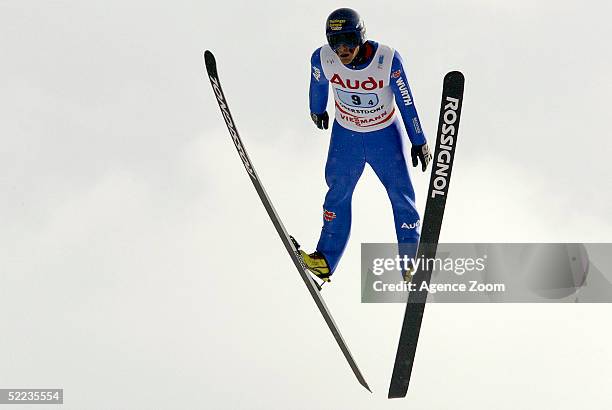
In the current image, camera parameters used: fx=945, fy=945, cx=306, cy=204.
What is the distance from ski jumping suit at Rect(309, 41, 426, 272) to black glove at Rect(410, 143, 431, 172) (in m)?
0.05

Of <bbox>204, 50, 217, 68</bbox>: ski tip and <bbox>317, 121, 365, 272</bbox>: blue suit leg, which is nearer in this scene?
<bbox>204, 50, 217, 68</bbox>: ski tip

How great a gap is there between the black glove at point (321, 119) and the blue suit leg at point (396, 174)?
0.36 meters

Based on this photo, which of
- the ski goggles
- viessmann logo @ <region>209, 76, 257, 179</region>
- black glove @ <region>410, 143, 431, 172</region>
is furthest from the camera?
viessmann logo @ <region>209, 76, 257, 179</region>

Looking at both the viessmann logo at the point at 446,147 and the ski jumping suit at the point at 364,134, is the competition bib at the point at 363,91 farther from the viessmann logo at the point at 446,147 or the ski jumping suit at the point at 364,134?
the viessmann logo at the point at 446,147

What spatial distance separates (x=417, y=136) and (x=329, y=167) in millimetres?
905

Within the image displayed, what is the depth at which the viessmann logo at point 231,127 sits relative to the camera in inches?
312

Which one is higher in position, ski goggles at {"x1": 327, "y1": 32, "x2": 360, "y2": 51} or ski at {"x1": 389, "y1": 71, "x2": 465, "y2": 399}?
ski goggles at {"x1": 327, "y1": 32, "x2": 360, "y2": 51}

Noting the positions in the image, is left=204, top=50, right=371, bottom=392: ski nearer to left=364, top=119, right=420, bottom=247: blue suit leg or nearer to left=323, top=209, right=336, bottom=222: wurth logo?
left=323, top=209, right=336, bottom=222: wurth logo

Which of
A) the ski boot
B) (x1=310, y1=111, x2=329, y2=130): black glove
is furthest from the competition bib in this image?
the ski boot

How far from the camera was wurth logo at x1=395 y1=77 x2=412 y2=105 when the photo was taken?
293 inches

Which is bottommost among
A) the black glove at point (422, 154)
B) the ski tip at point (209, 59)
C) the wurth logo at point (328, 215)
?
the wurth logo at point (328, 215)

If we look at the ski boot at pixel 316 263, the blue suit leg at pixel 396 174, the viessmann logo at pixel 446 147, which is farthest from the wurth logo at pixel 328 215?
the viessmann logo at pixel 446 147

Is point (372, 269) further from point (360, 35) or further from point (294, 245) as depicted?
point (360, 35)

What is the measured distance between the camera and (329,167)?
8.10 metres
